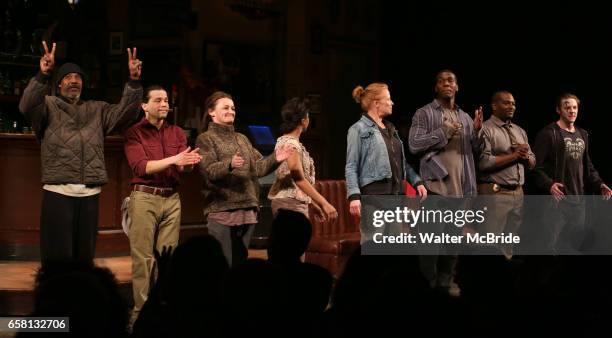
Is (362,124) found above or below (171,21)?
below

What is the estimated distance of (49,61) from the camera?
4.41m

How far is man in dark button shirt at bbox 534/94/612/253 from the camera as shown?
6367 mm

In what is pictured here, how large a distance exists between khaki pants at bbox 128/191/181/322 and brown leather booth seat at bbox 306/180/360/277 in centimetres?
137

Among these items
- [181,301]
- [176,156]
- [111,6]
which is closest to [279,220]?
[181,301]

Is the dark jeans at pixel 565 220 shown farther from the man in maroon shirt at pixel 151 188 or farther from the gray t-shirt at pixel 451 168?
the man in maroon shirt at pixel 151 188

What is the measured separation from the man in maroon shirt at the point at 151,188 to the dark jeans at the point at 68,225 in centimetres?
24

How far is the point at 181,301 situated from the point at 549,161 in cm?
517

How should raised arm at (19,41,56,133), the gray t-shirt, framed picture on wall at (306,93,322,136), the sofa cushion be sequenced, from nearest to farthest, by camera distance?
raised arm at (19,41,56,133)
the gray t-shirt
the sofa cushion
framed picture on wall at (306,93,322,136)

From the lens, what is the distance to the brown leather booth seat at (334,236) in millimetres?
5930

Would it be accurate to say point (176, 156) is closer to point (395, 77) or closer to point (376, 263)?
point (376, 263)

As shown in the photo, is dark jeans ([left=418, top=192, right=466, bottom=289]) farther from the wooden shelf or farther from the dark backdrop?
the wooden shelf

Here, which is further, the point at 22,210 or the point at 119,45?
the point at 119,45

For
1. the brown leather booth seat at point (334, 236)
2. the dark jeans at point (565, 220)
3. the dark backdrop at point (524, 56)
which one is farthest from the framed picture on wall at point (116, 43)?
the dark jeans at point (565, 220)

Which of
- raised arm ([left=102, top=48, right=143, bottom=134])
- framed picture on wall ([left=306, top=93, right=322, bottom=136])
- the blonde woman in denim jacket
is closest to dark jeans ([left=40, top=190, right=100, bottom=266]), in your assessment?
raised arm ([left=102, top=48, right=143, bottom=134])
